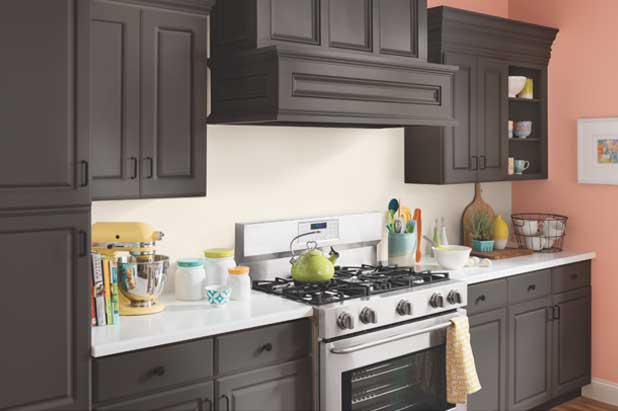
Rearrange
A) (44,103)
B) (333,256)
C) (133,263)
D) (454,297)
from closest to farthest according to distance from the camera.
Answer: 1. (44,103)
2. (133,263)
3. (454,297)
4. (333,256)

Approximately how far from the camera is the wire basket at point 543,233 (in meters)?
4.39

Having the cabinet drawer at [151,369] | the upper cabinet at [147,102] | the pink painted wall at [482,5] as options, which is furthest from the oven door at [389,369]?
the pink painted wall at [482,5]

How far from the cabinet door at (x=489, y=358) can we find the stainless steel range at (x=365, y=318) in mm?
288

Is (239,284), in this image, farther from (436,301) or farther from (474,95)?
(474,95)

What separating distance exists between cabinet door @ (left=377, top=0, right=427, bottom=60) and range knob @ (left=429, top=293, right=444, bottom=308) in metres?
1.18

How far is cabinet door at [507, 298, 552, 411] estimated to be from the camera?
3904 millimetres

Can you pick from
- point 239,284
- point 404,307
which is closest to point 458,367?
point 404,307

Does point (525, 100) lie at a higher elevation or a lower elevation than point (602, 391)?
higher

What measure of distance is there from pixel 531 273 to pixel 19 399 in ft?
9.12

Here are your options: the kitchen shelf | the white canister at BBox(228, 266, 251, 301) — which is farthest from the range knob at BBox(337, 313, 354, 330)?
the kitchen shelf

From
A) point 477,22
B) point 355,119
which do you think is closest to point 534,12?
point 477,22

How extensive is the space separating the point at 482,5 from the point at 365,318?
101 inches

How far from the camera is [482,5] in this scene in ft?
15.1

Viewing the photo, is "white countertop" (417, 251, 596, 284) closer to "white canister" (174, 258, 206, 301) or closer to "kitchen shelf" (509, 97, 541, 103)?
"kitchen shelf" (509, 97, 541, 103)
